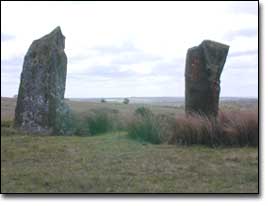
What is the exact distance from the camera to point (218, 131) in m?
10.7

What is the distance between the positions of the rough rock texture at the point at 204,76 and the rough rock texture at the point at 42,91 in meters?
2.88

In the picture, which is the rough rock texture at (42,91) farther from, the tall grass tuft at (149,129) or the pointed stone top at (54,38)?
the tall grass tuft at (149,129)

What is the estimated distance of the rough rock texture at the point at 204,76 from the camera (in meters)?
11.9

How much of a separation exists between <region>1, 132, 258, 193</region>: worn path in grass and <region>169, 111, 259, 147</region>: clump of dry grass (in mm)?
384

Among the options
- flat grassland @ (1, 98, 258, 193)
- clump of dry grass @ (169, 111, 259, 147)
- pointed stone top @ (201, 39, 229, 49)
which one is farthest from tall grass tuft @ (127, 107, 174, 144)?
pointed stone top @ (201, 39, 229, 49)

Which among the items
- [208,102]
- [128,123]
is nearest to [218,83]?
[208,102]

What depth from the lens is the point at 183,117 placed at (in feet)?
36.6

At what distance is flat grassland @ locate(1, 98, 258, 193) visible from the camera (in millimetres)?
7137

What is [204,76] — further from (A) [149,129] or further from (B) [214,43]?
(A) [149,129]

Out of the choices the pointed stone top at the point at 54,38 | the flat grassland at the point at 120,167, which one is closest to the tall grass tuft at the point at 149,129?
the flat grassland at the point at 120,167

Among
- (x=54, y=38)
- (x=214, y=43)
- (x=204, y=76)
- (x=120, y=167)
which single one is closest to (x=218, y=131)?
(x=204, y=76)

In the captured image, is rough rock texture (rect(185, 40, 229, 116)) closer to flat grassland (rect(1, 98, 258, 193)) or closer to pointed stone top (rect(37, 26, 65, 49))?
flat grassland (rect(1, 98, 258, 193))

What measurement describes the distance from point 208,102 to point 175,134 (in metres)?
1.41

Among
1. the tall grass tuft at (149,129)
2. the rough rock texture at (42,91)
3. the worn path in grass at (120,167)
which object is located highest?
the rough rock texture at (42,91)
